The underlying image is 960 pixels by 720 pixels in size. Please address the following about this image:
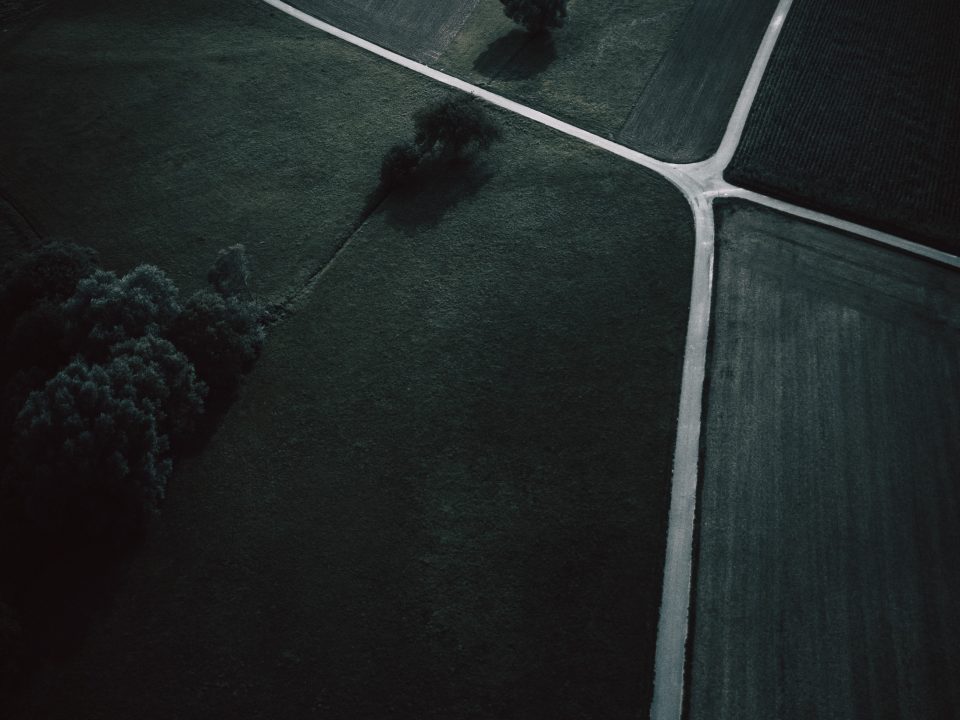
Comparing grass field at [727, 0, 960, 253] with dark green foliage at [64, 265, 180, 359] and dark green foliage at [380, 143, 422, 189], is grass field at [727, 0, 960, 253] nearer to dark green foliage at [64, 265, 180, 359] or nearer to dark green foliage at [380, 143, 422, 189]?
dark green foliage at [380, 143, 422, 189]

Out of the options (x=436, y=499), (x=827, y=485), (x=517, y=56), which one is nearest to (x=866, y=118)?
(x=517, y=56)

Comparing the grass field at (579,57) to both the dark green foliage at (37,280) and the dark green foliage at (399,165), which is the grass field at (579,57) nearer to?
the dark green foliage at (399,165)

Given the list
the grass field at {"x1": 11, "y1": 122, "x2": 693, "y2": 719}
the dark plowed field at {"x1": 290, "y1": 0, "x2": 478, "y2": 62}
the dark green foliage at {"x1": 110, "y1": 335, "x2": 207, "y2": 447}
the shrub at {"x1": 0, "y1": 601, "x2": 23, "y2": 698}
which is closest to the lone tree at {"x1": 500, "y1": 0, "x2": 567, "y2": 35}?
the dark plowed field at {"x1": 290, "y1": 0, "x2": 478, "y2": 62}

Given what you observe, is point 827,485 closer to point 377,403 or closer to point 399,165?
point 377,403

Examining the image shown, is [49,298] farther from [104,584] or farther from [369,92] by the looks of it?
[369,92]

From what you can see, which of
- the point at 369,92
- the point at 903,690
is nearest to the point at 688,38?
the point at 369,92

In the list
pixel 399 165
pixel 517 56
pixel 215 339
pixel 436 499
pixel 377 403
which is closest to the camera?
pixel 436 499

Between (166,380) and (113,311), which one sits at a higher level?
(113,311)
